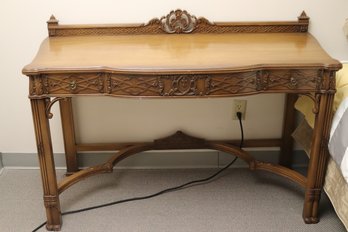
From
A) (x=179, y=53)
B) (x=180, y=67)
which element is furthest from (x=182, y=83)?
(x=179, y=53)

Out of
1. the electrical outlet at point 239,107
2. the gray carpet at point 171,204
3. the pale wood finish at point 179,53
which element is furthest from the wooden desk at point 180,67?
the electrical outlet at point 239,107

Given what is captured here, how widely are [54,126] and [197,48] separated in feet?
2.70

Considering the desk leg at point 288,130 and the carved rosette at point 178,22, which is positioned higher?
the carved rosette at point 178,22

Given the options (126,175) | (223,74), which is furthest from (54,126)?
(223,74)

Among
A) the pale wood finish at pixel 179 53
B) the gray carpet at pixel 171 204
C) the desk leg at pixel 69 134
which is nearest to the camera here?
the pale wood finish at pixel 179 53

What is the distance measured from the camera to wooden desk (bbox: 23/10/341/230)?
4.39 feet

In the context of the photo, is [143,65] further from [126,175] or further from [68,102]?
[126,175]

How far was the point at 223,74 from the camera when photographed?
1.33 metres

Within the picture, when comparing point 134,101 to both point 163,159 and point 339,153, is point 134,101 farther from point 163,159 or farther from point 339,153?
point 339,153

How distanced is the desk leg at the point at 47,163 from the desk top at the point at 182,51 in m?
0.15

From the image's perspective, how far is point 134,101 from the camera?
74.4 inches

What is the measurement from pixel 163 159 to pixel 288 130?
60cm

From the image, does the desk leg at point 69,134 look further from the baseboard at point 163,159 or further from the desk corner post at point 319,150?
the desk corner post at point 319,150

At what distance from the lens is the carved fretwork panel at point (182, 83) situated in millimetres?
1340
